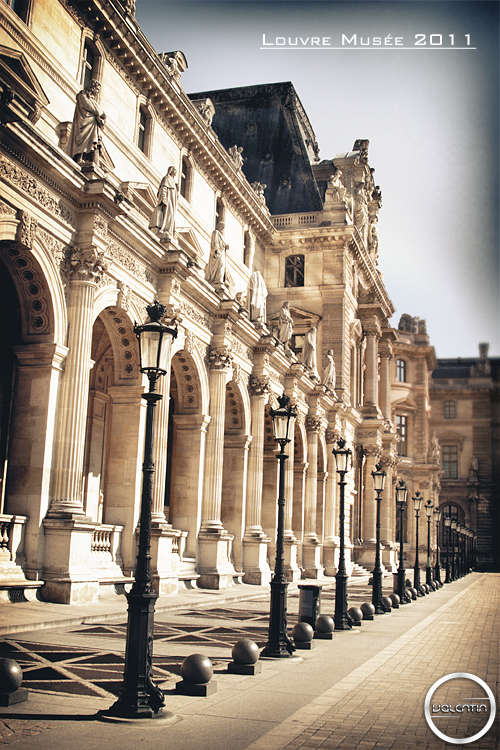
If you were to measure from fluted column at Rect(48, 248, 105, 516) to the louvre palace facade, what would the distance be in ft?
0.15

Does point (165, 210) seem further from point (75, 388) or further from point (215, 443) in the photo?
point (215, 443)

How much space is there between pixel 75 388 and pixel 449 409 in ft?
274

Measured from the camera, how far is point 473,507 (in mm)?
92000

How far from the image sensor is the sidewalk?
24.0 feet

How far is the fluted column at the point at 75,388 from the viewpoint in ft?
60.8

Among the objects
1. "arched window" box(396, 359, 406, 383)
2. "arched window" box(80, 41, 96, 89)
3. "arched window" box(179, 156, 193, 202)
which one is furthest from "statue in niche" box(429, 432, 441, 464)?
"arched window" box(80, 41, 96, 89)

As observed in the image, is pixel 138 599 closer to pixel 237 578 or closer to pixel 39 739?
pixel 39 739

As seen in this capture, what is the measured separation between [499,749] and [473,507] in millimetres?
88516

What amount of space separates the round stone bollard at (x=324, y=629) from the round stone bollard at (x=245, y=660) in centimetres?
433

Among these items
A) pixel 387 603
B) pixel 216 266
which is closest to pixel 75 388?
pixel 387 603

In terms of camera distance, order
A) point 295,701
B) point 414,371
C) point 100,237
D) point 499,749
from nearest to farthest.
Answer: point 499,749, point 295,701, point 100,237, point 414,371

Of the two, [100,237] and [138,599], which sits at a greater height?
[100,237]

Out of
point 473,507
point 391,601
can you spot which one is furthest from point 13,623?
point 473,507

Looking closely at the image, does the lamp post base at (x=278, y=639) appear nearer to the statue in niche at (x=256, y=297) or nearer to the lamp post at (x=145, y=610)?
the lamp post at (x=145, y=610)
